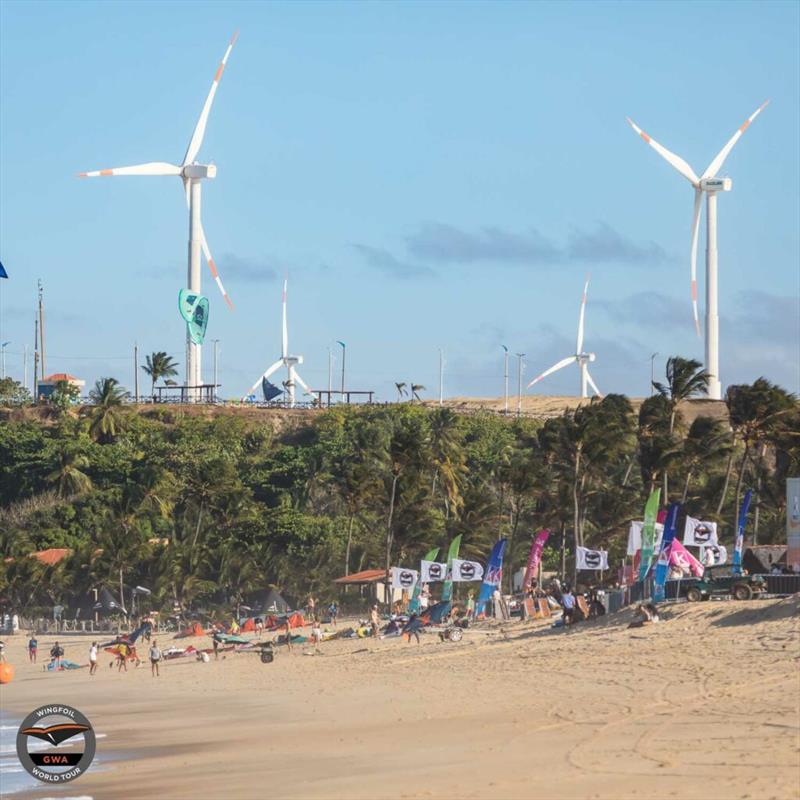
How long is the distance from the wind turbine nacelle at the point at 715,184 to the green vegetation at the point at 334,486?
15.9 m

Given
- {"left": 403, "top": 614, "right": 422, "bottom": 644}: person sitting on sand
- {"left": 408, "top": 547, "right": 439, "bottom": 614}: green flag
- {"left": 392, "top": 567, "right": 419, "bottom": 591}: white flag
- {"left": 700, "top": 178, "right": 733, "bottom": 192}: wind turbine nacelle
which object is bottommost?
{"left": 403, "top": 614, "right": 422, "bottom": 644}: person sitting on sand

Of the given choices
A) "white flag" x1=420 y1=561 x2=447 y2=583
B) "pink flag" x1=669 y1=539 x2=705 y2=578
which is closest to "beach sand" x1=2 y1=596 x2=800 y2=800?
"pink flag" x1=669 y1=539 x2=705 y2=578

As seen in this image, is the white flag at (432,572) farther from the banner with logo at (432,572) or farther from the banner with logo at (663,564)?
the banner with logo at (663,564)

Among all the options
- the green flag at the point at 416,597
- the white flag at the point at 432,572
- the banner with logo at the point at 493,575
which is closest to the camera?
the banner with logo at the point at 493,575

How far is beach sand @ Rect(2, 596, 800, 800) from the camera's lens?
67.1ft

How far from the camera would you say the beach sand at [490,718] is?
20453 mm

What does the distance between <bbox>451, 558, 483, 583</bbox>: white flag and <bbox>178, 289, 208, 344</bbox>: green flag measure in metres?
47.5

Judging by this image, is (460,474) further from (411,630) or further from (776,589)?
(776,589)

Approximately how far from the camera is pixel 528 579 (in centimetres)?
5706

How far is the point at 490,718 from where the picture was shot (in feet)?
88.4

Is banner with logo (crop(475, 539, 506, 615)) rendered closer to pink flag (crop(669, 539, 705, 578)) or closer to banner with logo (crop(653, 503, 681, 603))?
pink flag (crop(669, 539, 705, 578))

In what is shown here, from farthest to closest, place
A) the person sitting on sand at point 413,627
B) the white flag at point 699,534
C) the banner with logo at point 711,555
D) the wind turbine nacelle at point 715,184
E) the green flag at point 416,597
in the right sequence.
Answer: the wind turbine nacelle at point 715,184
the green flag at point 416,597
the person sitting on sand at point 413,627
the white flag at point 699,534
the banner with logo at point 711,555

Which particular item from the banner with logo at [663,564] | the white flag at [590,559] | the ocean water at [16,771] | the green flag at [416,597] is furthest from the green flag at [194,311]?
the ocean water at [16,771]

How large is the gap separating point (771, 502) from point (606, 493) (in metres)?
7.67
